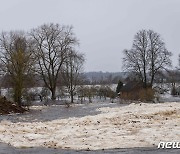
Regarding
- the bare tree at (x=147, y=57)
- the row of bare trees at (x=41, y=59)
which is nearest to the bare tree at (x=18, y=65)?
the row of bare trees at (x=41, y=59)

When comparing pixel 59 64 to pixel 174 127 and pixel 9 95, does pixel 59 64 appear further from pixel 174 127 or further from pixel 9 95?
pixel 174 127

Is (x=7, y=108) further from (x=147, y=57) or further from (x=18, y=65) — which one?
(x=147, y=57)

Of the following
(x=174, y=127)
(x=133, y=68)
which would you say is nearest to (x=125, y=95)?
(x=133, y=68)

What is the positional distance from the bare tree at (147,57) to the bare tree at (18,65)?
60.1ft

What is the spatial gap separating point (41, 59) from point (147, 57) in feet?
58.5

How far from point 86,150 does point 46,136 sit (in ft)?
12.7

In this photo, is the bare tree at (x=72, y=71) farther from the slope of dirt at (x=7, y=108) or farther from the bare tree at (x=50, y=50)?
the slope of dirt at (x=7, y=108)

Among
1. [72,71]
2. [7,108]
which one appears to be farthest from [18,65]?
[72,71]

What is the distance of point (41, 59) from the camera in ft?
193

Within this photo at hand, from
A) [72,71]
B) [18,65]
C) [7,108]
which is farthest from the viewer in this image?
[72,71]

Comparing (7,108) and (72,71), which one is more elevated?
(72,71)

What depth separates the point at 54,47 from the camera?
2367 inches

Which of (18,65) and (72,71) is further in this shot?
(72,71)

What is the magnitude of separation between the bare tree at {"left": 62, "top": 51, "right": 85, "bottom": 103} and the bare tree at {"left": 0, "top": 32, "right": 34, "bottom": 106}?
10433mm
